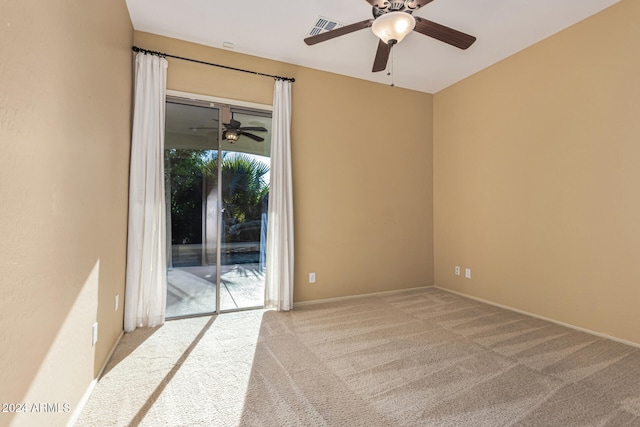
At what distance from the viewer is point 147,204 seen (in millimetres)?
2975

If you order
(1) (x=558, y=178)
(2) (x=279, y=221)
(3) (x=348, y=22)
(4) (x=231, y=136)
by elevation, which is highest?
(3) (x=348, y=22)

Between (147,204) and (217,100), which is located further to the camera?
(217,100)

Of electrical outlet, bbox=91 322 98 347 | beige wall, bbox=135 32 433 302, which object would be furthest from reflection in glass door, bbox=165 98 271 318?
electrical outlet, bbox=91 322 98 347

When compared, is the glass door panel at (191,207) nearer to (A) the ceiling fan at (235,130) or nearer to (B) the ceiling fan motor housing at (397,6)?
(A) the ceiling fan at (235,130)

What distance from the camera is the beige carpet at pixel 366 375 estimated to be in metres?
1.71

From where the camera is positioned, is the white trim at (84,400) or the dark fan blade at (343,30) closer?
the white trim at (84,400)

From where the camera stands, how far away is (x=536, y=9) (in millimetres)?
2770

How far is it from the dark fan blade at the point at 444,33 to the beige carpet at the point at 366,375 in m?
2.50

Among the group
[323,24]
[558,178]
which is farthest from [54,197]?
[558,178]

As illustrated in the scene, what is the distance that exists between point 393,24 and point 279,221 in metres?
2.20

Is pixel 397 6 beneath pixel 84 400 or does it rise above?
above

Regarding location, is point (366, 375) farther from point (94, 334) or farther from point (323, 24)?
point (323, 24)

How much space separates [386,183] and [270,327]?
2503 mm

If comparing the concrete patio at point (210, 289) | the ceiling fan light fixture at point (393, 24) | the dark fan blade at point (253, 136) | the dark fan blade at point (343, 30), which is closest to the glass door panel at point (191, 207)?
the concrete patio at point (210, 289)
